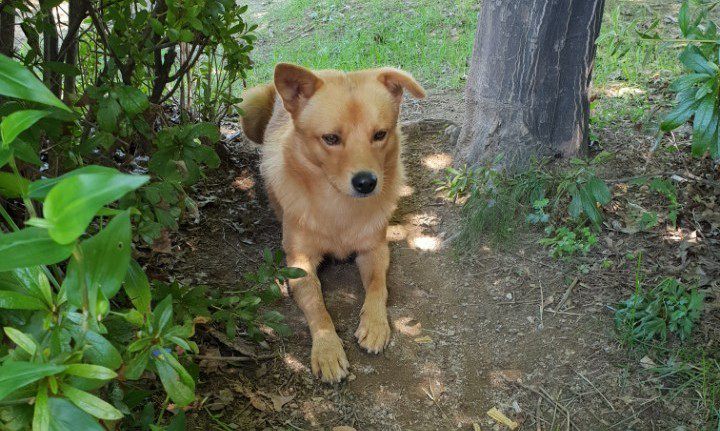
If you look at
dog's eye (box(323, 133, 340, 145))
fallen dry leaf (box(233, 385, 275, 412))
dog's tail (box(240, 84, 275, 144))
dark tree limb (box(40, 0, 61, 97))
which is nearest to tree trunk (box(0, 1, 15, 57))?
dark tree limb (box(40, 0, 61, 97))

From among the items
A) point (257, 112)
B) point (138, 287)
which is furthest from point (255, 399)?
point (257, 112)

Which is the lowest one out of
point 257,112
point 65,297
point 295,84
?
point 257,112

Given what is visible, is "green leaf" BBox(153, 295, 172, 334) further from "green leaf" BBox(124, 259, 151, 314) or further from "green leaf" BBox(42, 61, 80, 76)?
"green leaf" BBox(42, 61, 80, 76)

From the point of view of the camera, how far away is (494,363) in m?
2.76

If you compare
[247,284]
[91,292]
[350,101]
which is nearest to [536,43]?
[350,101]

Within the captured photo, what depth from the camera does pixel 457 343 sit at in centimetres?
292

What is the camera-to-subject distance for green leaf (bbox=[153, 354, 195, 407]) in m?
1.41

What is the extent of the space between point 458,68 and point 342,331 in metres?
3.34

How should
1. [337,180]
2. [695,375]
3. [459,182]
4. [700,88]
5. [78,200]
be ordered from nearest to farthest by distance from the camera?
[78,200] → [700,88] → [695,375] → [337,180] → [459,182]

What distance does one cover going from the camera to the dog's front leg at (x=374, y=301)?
292 centimetres

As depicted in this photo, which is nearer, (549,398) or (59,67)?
(59,67)

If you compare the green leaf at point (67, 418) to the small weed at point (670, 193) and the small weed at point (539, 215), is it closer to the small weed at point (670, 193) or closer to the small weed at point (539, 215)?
the small weed at point (670, 193)

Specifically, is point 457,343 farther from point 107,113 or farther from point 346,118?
point 107,113

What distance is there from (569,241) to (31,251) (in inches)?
109
